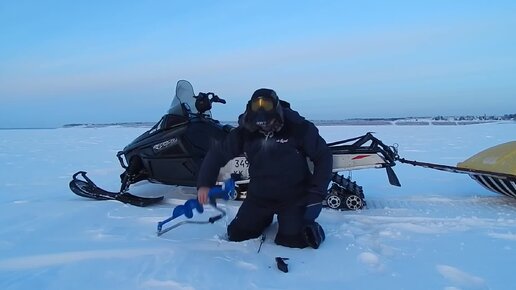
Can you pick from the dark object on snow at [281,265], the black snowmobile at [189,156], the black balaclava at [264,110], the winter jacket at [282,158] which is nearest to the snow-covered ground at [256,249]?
the dark object on snow at [281,265]

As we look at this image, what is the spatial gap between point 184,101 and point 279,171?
214 centimetres

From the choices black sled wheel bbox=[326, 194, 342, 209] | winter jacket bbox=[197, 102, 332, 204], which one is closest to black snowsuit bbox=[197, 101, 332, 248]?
winter jacket bbox=[197, 102, 332, 204]

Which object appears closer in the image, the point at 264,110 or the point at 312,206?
the point at 264,110

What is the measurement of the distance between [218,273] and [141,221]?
4.87 feet

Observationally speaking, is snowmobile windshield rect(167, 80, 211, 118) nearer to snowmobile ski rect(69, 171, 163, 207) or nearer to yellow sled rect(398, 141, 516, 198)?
snowmobile ski rect(69, 171, 163, 207)

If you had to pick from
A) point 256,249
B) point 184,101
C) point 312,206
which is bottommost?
point 256,249

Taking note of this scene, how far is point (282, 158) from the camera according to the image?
307cm

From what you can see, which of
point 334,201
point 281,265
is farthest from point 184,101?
point 281,265

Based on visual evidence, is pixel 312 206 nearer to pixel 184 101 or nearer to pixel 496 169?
pixel 496 169

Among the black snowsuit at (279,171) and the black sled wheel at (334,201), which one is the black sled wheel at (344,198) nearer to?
the black sled wheel at (334,201)

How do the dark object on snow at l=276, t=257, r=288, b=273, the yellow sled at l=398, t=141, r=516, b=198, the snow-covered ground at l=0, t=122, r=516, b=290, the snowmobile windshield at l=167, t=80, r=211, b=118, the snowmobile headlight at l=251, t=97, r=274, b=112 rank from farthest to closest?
the snowmobile windshield at l=167, t=80, r=211, b=118 → the yellow sled at l=398, t=141, r=516, b=198 → the snowmobile headlight at l=251, t=97, r=274, b=112 → the dark object on snow at l=276, t=257, r=288, b=273 → the snow-covered ground at l=0, t=122, r=516, b=290

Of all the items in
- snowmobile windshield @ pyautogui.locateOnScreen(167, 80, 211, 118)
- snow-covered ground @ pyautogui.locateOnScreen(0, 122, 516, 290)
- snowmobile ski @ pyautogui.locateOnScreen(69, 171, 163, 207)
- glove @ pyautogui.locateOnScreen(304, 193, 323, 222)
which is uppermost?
snowmobile windshield @ pyautogui.locateOnScreen(167, 80, 211, 118)

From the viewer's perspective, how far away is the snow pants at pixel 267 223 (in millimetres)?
2957

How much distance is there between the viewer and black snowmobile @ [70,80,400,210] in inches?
159
